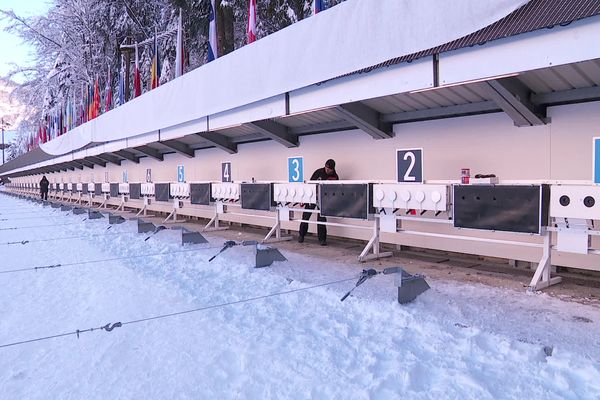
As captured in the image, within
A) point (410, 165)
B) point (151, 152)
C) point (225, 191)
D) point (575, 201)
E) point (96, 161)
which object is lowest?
point (575, 201)

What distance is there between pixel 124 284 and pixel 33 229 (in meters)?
8.31

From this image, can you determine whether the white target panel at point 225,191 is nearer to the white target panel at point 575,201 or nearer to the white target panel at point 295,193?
the white target panel at point 295,193

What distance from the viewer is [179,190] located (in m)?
11.3

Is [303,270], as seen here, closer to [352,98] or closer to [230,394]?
[352,98]

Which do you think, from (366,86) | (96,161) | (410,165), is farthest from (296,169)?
(96,161)

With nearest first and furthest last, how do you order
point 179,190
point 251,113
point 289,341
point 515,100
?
point 289,341
point 515,100
point 251,113
point 179,190

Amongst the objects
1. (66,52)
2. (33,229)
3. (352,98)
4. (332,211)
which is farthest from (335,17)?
(66,52)

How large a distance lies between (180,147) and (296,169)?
5897 millimetres

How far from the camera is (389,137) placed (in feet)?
23.0

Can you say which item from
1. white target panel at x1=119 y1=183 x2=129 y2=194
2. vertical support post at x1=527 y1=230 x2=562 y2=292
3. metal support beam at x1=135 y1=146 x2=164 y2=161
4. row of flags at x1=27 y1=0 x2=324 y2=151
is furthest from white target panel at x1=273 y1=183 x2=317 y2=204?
white target panel at x1=119 y1=183 x2=129 y2=194

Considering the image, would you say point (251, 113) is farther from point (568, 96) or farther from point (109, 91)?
point (109, 91)

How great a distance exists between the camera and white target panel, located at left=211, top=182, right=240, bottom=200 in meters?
9.07

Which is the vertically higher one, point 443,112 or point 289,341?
point 443,112

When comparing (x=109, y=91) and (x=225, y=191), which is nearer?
(x=225, y=191)
